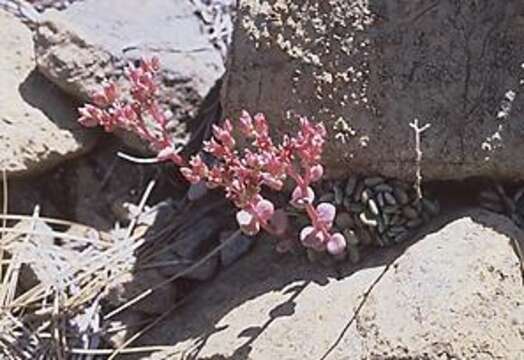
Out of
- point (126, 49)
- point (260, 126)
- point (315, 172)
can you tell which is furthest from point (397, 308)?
point (126, 49)

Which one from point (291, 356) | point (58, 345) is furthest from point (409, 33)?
point (58, 345)

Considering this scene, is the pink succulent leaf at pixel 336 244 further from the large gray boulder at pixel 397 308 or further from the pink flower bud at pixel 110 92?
the pink flower bud at pixel 110 92

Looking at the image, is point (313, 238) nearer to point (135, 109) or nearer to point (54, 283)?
point (135, 109)

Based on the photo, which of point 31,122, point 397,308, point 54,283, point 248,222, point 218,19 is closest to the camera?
point 397,308

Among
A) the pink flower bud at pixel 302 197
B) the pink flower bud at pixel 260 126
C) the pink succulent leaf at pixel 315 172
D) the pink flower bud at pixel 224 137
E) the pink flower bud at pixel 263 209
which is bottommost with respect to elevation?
the pink flower bud at pixel 263 209

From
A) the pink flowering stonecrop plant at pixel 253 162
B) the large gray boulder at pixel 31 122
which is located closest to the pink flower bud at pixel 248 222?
the pink flowering stonecrop plant at pixel 253 162

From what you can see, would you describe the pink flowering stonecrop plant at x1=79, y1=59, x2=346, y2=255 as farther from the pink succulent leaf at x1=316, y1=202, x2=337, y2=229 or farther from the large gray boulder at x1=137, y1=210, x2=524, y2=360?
the large gray boulder at x1=137, y1=210, x2=524, y2=360

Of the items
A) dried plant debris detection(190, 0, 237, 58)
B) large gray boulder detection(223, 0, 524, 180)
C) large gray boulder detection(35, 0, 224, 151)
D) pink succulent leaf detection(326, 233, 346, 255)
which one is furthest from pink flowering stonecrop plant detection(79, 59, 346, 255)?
dried plant debris detection(190, 0, 237, 58)
